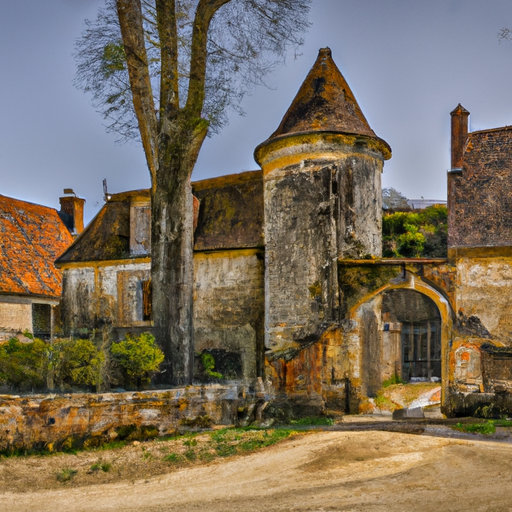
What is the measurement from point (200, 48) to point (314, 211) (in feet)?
14.2

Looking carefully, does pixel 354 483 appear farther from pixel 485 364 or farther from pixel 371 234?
pixel 371 234

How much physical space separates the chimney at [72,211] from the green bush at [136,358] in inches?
772

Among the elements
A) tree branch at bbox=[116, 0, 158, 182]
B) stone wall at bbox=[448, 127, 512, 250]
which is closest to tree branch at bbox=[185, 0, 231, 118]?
tree branch at bbox=[116, 0, 158, 182]

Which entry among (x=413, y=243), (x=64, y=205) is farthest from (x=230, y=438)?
(x=64, y=205)

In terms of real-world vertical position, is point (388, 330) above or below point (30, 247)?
below

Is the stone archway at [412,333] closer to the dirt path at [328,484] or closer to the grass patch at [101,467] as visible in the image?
the dirt path at [328,484]

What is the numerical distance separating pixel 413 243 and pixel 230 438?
1631 cm

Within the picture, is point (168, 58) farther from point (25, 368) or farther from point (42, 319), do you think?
point (42, 319)

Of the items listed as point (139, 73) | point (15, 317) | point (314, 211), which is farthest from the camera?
point (15, 317)

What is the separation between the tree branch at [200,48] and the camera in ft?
43.8

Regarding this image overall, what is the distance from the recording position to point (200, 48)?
13.6 metres

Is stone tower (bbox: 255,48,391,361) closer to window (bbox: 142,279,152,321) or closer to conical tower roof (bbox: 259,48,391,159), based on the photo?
conical tower roof (bbox: 259,48,391,159)

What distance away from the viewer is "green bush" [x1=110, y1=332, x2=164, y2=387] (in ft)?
38.2

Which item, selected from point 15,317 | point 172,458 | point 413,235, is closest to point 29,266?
point 15,317
